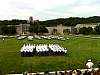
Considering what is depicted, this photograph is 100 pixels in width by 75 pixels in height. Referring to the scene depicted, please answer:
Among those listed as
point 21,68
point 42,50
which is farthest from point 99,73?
point 42,50

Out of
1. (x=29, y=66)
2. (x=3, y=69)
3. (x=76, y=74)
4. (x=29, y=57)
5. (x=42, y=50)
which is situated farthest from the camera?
(x=42, y=50)

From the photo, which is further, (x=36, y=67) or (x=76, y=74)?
(x=36, y=67)

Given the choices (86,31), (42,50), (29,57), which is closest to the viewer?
(29,57)

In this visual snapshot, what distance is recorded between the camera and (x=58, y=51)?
47.3m

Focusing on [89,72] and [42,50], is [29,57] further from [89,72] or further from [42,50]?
[89,72]

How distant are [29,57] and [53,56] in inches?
139

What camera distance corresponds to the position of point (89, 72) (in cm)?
1930

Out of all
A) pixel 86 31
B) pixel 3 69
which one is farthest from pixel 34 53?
pixel 86 31

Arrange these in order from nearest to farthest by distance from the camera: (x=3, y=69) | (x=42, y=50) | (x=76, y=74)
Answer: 1. (x=76, y=74)
2. (x=3, y=69)
3. (x=42, y=50)

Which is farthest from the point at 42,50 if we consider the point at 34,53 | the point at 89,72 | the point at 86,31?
the point at 86,31

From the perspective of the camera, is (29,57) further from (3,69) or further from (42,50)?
(3,69)

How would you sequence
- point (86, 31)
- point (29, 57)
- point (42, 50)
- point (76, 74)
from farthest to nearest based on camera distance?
point (86, 31) → point (42, 50) → point (29, 57) → point (76, 74)

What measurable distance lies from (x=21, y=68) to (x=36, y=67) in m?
1.75

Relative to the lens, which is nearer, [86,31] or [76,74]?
[76,74]
